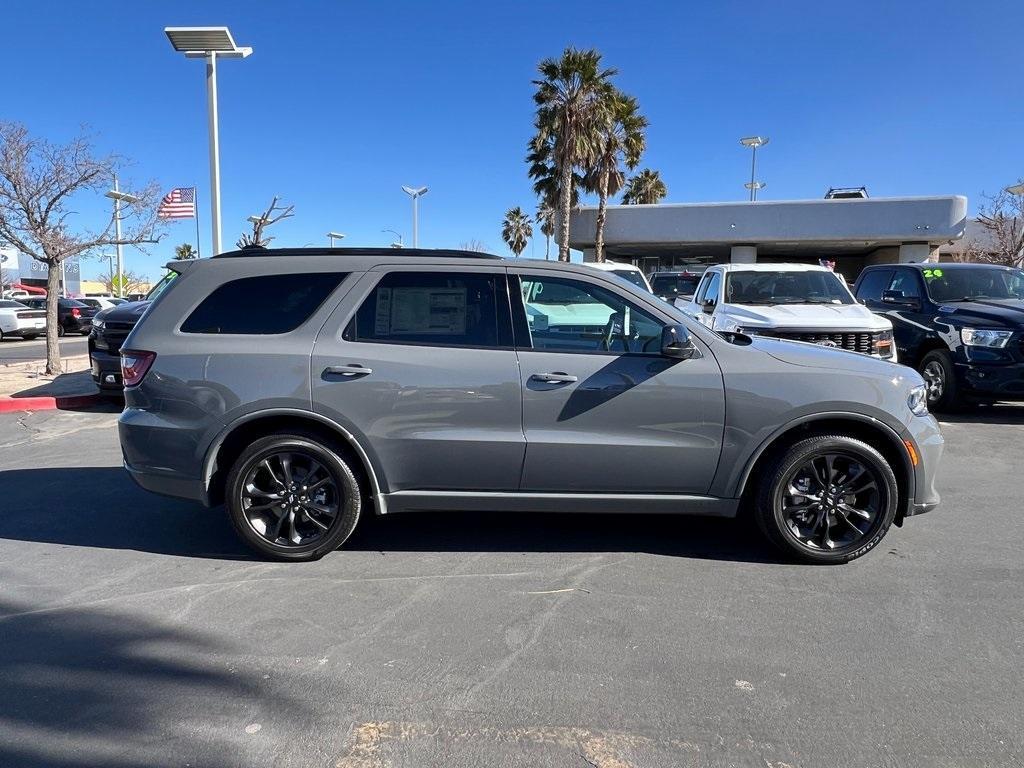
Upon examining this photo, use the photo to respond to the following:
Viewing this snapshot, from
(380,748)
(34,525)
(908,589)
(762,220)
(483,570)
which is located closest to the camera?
(380,748)

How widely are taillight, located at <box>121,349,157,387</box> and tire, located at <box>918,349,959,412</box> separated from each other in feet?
29.5

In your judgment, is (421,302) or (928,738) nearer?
(928,738)

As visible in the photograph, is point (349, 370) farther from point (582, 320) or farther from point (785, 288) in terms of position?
point (785, 288)

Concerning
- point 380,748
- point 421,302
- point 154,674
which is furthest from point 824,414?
point 154,674

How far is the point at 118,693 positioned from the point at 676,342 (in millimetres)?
3173

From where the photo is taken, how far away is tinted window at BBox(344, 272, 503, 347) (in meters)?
4.16

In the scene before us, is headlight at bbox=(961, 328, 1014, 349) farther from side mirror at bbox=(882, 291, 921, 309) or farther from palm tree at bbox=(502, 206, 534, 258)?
palm tree at bbox=(502, 206, 534, 258)

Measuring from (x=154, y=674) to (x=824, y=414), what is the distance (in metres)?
3.67

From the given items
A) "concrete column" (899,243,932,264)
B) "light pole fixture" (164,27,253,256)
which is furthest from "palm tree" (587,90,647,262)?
"light pole fixture" (164,27,253,256)

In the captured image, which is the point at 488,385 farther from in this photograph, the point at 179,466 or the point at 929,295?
the point at 929,295

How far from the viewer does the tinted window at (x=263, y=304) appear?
166 inches

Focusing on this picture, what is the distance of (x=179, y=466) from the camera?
4.20 meters

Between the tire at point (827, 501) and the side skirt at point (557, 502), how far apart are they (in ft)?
0.88

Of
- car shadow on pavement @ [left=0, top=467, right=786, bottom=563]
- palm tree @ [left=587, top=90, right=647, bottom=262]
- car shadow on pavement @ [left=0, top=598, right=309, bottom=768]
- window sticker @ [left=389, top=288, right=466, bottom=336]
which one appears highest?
palm tree @ [left=587, top=90, right=647, bottom=262]
